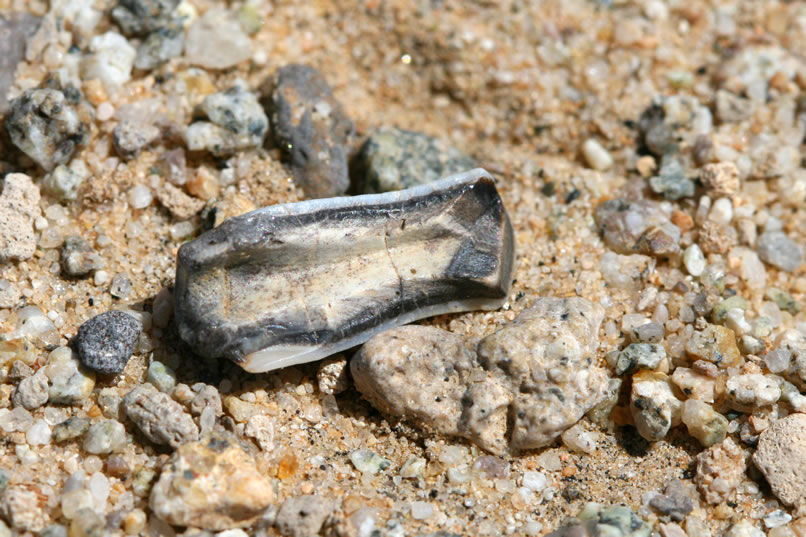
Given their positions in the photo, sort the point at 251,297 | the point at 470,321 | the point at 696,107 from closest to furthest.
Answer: the point at 251,297 → the point at 470,321 → the point at 696,107

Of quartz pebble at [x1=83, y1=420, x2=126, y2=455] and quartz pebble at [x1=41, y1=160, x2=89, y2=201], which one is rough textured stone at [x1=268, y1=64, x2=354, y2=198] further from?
quartz pebble at [x1=83, y1=420, x2=126, y2=455]

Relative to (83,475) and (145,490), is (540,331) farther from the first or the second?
(83,475)

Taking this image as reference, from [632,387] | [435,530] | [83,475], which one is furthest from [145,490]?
[632,387]

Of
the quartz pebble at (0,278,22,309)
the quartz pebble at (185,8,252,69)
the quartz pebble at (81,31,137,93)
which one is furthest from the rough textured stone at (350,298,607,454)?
the quartz pebble at (81,31,137,93)

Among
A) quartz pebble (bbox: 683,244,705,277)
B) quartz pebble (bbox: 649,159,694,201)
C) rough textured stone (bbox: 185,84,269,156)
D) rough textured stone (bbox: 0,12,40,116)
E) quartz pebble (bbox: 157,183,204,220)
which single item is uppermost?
rough textured stone (bbox: 0,12,40,116)

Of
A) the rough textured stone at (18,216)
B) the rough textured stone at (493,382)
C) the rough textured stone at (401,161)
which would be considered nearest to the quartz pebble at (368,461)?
the rough textured stone at (493,382)

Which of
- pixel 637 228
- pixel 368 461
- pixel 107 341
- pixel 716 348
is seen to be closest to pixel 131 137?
pixel 107 341

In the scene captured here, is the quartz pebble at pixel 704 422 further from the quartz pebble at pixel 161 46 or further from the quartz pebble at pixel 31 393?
the quartz pebble at pixel 161 46
